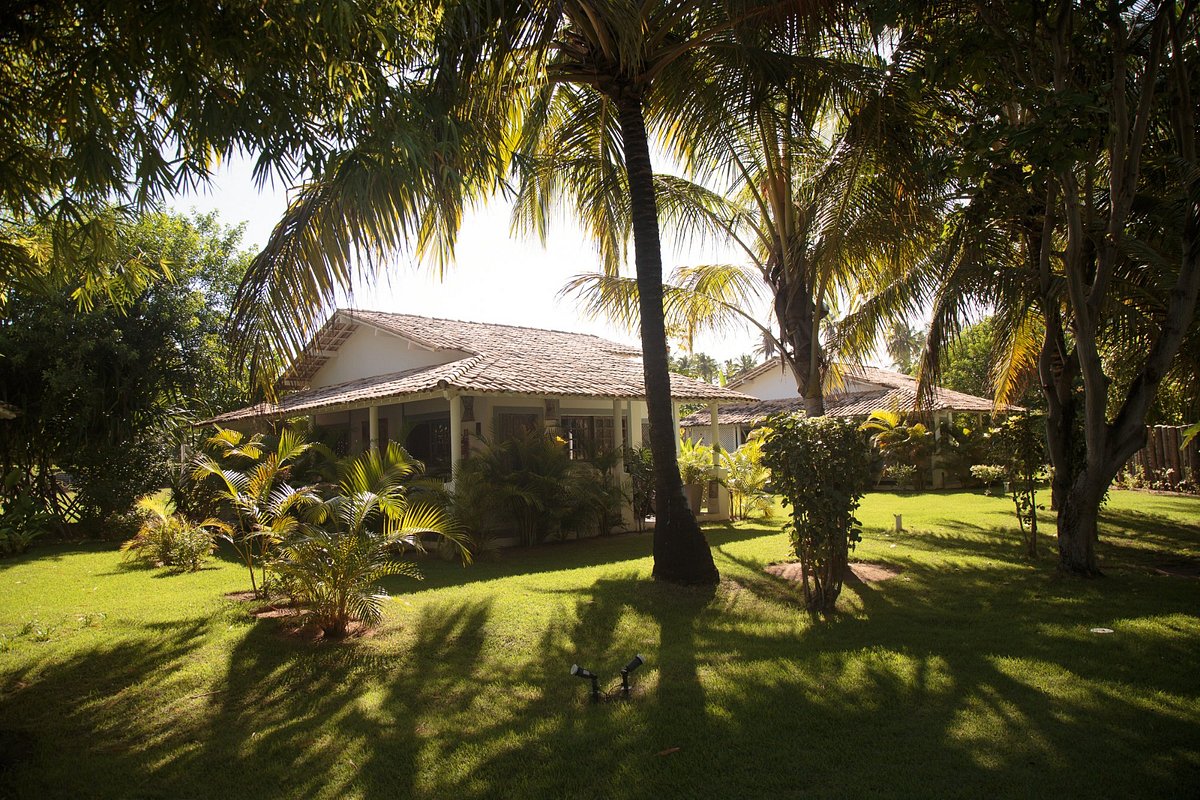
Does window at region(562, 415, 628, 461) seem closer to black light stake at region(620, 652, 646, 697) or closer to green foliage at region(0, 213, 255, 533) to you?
green foliage at region(0, 213, 255, 533)

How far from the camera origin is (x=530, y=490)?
12539mm

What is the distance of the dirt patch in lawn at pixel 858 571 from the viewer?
9.34 meters

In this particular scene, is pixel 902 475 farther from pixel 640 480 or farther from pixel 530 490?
pixel 530 490

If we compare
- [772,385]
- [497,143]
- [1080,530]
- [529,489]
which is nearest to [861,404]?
[772,385]

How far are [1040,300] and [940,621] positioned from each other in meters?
4.85

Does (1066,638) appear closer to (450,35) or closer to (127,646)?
(450,35)

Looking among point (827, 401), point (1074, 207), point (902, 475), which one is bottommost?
point (902, 475)

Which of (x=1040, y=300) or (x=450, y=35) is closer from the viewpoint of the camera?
(x=450, y=35)

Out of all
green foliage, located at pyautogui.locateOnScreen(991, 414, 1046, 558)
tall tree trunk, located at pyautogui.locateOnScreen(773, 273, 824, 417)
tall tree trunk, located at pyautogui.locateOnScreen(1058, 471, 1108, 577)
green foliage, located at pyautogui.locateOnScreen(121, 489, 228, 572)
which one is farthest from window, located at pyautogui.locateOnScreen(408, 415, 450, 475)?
tall tree trunk, located at pyautogui.locateOnScreen(1058, 471, 1108, 577)

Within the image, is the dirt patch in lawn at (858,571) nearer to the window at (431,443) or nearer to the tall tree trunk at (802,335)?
the tall tree trunk at (802,335)

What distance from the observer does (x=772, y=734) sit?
14.9 ft

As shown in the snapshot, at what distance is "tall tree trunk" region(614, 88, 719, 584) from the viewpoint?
28.6 ft

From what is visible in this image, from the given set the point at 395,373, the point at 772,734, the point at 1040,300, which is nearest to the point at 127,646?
the point at 772,734

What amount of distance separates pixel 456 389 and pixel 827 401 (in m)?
18.8
